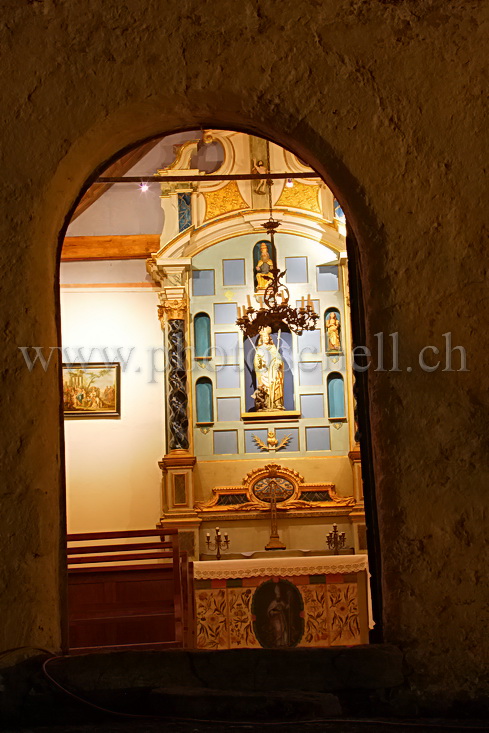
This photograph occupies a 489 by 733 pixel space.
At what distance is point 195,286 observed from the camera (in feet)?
35.3

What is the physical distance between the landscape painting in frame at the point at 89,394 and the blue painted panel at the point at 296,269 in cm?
276

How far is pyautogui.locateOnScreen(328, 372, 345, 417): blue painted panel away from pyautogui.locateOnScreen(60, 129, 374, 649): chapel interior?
0.01 m

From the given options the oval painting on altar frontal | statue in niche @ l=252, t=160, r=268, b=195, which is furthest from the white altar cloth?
statue in niche @ l=252, t=160, r=268, b=195

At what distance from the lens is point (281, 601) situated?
320 inches

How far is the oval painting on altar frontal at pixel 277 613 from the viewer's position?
8055mm

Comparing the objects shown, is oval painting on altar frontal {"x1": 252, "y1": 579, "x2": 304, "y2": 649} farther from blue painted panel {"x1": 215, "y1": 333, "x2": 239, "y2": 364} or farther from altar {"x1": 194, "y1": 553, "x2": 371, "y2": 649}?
blue painted panel {"x1": 215, "y1": 333, "x2": 239, "y2": 364}

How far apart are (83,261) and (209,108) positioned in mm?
8152

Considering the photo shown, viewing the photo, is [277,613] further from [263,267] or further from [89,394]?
[263,267]

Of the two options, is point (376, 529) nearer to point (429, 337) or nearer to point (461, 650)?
point (461, 650)

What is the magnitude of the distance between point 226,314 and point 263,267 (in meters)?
0.81

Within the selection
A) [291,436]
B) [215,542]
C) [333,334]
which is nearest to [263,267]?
[333,334]

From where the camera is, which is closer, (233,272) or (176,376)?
(176,376)

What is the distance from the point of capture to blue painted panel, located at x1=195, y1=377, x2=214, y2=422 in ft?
34.5

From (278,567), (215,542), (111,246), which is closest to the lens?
(278,567)
